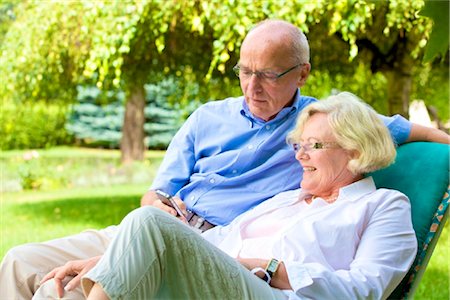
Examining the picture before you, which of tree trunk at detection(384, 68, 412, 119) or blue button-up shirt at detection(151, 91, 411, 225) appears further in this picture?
tree trunk at detection(384, 68, 412, 119)

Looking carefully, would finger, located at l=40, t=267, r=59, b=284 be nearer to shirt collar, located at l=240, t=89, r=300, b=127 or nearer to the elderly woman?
the elderly woman

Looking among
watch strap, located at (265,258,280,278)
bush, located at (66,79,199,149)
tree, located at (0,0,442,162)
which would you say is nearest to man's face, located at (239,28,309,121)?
watch strap, located at (265,258,280,278)

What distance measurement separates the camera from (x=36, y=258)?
90.7 inches

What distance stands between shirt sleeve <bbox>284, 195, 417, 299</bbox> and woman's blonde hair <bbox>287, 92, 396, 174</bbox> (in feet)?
0.46

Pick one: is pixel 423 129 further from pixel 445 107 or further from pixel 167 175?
pixel 445 107

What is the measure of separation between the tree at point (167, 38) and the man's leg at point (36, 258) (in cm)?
321

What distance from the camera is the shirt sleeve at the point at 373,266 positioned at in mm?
1904

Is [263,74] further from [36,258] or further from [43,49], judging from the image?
[43,49]

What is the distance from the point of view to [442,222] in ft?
7.32

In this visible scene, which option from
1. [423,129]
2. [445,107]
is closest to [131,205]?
[445,107]

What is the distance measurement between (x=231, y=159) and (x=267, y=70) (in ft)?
1.03

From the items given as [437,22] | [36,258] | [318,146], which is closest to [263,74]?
[318,146]

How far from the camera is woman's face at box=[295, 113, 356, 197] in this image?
7.32ft

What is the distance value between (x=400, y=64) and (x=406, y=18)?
1.01 meters
